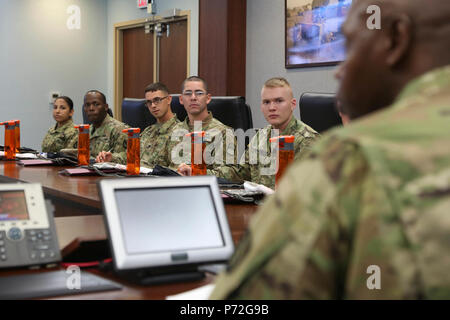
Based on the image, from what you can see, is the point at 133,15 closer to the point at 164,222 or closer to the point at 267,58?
the point at 267,58

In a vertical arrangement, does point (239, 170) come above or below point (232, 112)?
below

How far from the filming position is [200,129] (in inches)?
144

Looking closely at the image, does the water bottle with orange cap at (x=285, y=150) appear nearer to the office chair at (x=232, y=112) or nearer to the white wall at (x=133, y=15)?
the office chair at (x=232, y=112)

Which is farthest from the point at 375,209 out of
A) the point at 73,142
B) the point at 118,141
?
the point at 73,142

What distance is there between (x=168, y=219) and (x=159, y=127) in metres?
3.09

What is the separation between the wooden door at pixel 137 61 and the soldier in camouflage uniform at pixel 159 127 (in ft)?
8.78

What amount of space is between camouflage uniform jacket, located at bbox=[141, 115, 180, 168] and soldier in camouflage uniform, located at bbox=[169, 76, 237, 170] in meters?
0.06

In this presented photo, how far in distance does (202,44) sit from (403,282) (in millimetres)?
5462

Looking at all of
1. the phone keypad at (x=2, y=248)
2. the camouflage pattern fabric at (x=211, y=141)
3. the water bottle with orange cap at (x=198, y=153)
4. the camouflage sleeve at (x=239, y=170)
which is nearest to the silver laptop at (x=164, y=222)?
the phone keypad at (x=2, y=248)

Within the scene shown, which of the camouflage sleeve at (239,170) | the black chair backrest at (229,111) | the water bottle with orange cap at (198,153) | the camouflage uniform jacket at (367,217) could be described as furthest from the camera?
the black chair backrest at (229,111)

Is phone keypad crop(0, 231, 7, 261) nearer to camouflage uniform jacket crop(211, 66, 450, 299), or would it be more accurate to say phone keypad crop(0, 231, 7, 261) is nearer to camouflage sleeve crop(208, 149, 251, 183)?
camouflage uniform jacket crop(211, 66, 450, 299)

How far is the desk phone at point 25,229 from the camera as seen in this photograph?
115 centimetres

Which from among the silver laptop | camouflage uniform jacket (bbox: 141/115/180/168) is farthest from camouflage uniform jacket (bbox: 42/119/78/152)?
the silver laptop
